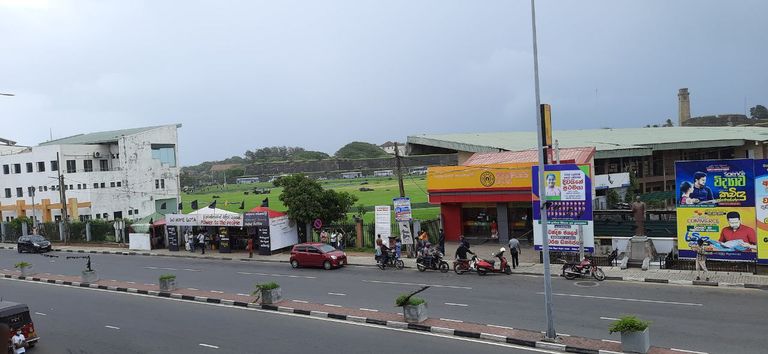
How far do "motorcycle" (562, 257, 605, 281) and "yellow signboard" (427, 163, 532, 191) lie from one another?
932 centimetres

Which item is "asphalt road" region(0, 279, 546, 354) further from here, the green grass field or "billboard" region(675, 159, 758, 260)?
the green grass field

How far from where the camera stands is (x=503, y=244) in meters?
32.0

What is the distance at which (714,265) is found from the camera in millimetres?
21641

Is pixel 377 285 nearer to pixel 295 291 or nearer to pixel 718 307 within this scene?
pixel 295 291

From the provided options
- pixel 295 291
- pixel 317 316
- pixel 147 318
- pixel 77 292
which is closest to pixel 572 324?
pixel 317 316

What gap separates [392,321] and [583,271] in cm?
942

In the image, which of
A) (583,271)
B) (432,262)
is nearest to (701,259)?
(583,271)

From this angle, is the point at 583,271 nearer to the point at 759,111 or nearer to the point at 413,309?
the point at 413,309

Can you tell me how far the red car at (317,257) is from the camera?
27547mm

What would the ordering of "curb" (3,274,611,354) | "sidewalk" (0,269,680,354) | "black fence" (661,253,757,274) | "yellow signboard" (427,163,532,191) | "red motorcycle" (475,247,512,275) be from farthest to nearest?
"yellow signboard" (427,163,532,191) < "red motorcycle" (475,247,512,275) < "black fence" (661,253,757,274) < "curb" (3,274,611,354) < "sidewalk" (0,269,680,354)

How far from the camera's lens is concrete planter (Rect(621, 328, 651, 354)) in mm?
11805

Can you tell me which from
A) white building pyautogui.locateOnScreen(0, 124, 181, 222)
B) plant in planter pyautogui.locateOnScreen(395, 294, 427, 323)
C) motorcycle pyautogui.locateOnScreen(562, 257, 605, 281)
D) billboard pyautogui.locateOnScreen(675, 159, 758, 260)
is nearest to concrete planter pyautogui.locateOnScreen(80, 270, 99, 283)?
plant in planter pyautogui.locateOnScreen(395, 294, 427, 323)

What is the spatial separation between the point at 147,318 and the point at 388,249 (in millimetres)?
12105

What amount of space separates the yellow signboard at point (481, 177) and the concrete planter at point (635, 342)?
19.1 metres
